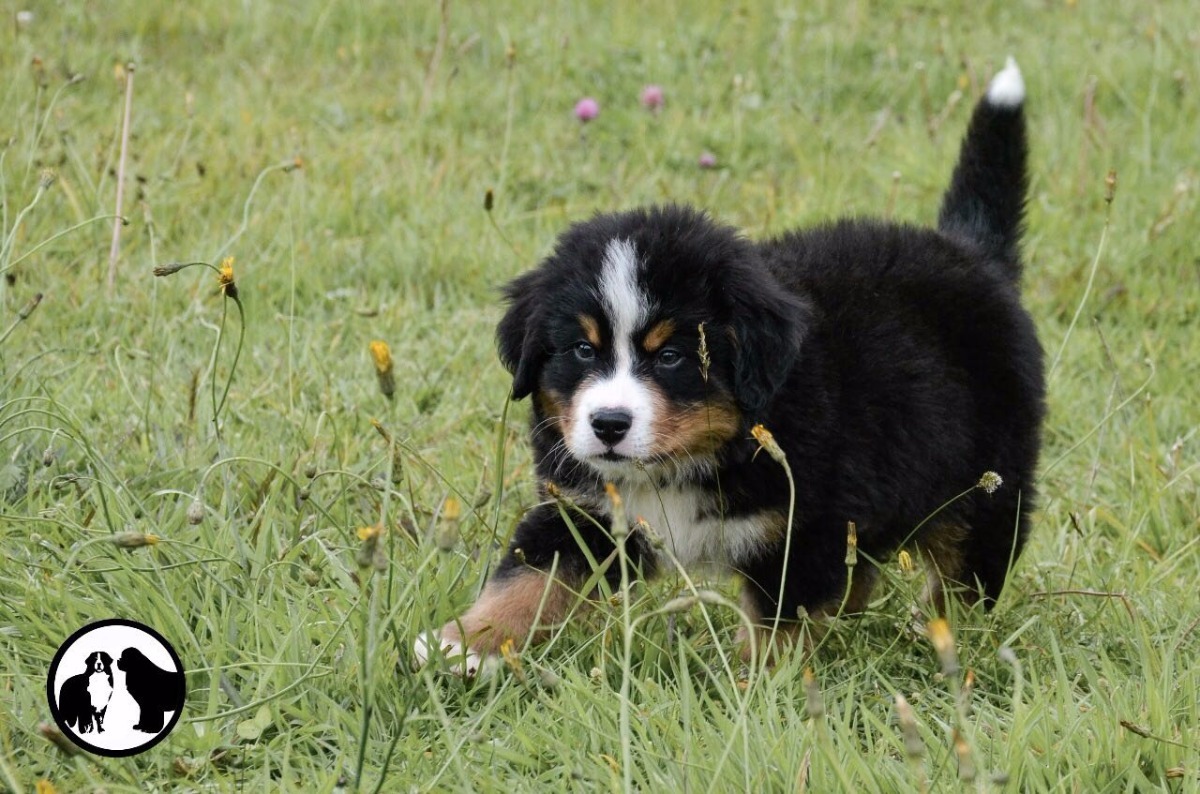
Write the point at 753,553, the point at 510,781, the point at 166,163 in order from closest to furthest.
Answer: the point at 510,781, the point at 753,553, the point at 166,163

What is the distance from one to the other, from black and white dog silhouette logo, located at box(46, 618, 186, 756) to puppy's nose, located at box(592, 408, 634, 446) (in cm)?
75

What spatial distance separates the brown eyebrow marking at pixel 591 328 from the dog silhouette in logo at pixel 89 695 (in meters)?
0.93

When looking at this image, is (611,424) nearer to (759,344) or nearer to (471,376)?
(759,344)

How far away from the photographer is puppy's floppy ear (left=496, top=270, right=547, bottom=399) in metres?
2.68

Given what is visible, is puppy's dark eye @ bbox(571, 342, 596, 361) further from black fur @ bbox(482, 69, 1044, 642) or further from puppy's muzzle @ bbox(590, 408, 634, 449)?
puppy's muzzle @ bbox(590, 408, 634, 449)

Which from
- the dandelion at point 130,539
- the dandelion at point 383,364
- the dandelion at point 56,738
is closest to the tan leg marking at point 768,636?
the dandelion at point 383,364

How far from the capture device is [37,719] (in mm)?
2207

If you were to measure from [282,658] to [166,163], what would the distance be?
2794 mm

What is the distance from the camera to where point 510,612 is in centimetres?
262

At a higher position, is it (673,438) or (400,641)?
(673,438)

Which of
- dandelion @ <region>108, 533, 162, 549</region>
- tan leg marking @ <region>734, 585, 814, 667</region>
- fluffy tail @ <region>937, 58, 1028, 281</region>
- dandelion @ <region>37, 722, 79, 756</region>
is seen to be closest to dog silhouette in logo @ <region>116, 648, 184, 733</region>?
dandelion @ <region>108, 533, 162, 549</region>

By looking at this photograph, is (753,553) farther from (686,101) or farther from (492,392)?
(686,101)

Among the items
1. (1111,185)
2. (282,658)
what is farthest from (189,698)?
(1111,185)

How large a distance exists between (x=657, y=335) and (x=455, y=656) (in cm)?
62
